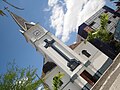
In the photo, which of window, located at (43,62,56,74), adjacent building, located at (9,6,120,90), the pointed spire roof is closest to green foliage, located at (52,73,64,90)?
adjacent building, located at (9,6,120,90)

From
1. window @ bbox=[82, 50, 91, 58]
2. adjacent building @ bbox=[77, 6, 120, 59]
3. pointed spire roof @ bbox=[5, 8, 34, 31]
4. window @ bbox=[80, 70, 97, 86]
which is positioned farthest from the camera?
pointed spire roof @ bbox=[5, 8, 34, 31]

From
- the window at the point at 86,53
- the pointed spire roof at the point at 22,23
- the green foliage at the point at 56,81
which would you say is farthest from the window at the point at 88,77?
the pointed spire roof at the point at 22,23

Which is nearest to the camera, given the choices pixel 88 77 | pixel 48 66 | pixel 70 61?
pixel 88 77

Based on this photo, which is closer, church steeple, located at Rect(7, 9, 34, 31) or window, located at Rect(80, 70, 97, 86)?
window, located at Rect(80, 70, 97, 86)

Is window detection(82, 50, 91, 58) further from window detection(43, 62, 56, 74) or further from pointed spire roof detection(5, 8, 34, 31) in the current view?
pointed spire roof detection(5, 8, 34, 31)

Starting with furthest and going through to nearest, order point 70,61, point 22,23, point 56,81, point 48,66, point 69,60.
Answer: point 22,23
point 48,66
point 69,60
point 70,61
point 56,81

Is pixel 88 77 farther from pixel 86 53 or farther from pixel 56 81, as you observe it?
pixel 56 81

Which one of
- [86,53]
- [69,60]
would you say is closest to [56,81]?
[69,60]

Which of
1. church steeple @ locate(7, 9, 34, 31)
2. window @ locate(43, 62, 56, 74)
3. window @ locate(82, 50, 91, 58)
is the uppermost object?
church steeple @ locate(7, 9, 34, 31)

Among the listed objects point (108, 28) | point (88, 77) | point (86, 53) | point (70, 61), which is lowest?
point (88, 77)

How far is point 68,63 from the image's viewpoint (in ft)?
126

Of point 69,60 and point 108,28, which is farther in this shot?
point 108,28

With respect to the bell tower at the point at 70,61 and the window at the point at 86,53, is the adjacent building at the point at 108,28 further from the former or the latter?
the window at the point at 86,53

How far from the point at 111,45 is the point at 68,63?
7.04 metres
